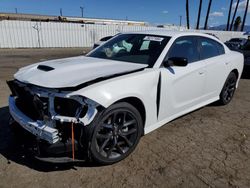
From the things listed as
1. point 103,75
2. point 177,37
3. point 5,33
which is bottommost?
→ point 5,33

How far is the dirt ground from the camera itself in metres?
2.79

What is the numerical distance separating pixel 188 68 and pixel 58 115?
2.26 meters

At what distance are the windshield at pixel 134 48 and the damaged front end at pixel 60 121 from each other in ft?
4.34

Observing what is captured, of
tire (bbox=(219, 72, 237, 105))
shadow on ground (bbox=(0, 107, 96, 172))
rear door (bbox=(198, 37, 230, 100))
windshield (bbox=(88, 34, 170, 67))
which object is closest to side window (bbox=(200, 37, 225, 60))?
rear door (bbox=(198, 37, 230, 100))

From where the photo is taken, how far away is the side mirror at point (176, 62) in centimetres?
356

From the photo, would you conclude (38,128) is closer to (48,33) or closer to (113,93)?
(113,93)

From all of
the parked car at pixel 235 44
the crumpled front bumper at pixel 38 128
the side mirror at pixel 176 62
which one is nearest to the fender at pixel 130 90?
the side mirror at pixel 176 62

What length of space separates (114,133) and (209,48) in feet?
9.16

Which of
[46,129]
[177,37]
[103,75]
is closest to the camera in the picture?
[46,129]

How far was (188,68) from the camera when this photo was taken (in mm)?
3984

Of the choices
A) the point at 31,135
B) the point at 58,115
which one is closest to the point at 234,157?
the point at 58,115

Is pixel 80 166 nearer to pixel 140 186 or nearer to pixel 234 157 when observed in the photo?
pixel 140 186

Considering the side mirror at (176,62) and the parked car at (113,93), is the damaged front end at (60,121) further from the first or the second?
the side mirror at (176,62)

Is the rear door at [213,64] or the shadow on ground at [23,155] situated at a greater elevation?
the rear door at [213,64]
